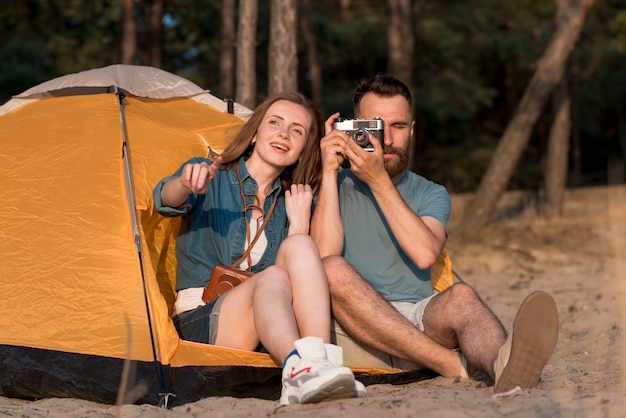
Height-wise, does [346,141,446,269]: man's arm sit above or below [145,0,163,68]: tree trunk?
below

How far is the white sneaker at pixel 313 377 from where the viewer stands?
110 inches

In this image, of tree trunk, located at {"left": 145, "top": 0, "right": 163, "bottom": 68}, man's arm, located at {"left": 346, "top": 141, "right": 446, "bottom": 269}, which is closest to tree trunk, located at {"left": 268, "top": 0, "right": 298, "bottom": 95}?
man's arm, located at {"left": 346, "top": 141, "right": 446, "bottom": 269}

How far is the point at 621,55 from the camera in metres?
16.8

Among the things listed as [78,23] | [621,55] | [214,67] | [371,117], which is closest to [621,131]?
[621,55]

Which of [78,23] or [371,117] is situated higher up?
[78,23]

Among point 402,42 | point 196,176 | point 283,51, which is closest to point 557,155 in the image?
point 402,42

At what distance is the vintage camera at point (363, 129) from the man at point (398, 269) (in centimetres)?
3

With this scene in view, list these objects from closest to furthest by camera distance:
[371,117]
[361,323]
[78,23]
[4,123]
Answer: [361,323], [371,117], [4,123], [78,23]

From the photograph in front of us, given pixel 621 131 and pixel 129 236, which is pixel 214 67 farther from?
pixel 129 236

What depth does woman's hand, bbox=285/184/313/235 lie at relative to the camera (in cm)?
352

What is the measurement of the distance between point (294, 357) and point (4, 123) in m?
2.14

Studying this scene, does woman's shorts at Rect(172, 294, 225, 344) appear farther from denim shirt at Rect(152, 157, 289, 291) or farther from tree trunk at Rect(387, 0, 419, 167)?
tree trunk at Rect(387, 0, 419, 167)

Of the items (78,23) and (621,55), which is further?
(78,23)

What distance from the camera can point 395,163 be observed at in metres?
3.75
